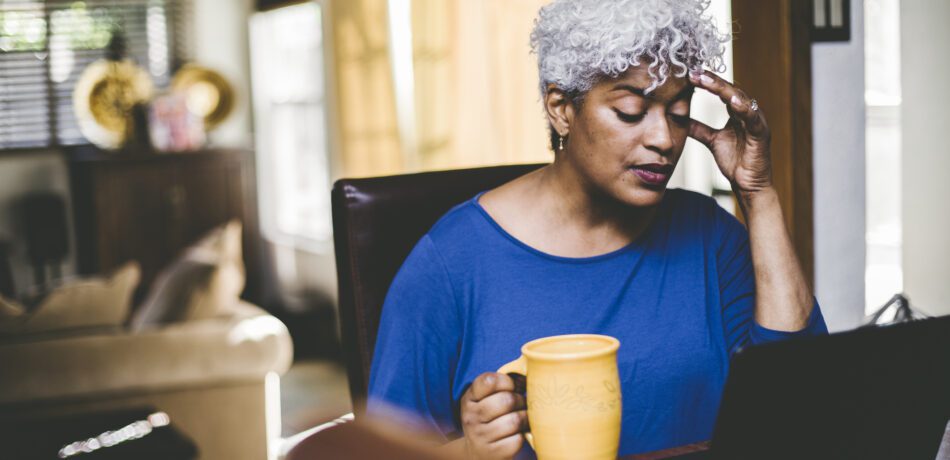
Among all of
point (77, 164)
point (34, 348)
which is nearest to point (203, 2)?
point (77, 164)

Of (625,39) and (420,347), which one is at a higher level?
(625,39)

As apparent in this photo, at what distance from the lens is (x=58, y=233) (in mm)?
5504

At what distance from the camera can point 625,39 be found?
3.82 feet

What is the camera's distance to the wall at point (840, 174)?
78.2 inches

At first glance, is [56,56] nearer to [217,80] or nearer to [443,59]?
[217,80]

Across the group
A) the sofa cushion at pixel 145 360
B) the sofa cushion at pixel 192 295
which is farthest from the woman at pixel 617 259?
the sofa cushion at pixel 192 295

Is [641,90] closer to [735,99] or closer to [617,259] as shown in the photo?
[735,99]

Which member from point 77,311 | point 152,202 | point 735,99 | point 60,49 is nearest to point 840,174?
point 735,99

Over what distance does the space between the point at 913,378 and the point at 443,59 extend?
9.65 ft

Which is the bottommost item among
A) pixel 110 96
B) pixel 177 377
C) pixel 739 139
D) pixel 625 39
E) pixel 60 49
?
pixel 177 377

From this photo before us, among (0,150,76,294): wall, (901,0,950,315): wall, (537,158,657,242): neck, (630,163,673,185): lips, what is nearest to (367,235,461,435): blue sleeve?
(537,158,657,242): neck

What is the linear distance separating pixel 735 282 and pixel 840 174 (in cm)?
79

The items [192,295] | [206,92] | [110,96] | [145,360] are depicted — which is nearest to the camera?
[145,360]

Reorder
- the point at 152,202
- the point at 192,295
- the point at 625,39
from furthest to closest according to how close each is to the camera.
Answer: the point at 152,202 → the point at 192,295 → the point at 625,39
